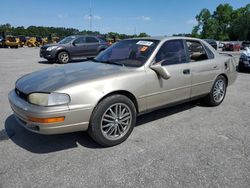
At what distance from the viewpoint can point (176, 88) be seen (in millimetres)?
3916

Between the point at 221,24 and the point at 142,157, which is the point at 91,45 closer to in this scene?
the point at 142,157

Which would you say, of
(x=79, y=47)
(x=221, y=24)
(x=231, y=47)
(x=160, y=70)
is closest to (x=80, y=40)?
(x=79, y=47)

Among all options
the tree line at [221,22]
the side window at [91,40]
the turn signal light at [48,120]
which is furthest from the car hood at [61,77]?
the tree line at [221,22]

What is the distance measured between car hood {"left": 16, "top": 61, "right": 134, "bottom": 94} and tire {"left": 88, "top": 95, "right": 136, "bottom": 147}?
15.0 inches

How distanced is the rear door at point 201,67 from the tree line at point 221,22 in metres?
82.3

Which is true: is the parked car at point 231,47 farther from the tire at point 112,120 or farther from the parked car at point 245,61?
the tire at point 112,120

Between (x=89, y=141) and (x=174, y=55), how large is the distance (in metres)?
2.00

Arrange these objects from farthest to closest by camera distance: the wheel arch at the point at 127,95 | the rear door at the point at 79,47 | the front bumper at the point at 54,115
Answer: the rear door at the point at 79,47, the wheel arch at the point at 127,95, the front bumper at the point at 54,115

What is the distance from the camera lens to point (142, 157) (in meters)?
2.97

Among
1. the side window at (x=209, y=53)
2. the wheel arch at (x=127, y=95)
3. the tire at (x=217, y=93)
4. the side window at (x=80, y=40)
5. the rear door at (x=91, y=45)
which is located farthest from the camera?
the rear door at (x=91, y=45)

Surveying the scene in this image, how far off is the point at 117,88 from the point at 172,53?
4.58 feet

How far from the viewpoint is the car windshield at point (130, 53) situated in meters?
3.74

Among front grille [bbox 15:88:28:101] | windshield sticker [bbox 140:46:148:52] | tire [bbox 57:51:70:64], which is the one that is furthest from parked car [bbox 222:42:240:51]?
front grille [bbox 15:88:28:101]

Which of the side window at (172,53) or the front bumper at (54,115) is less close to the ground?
the side window at (172,53)
